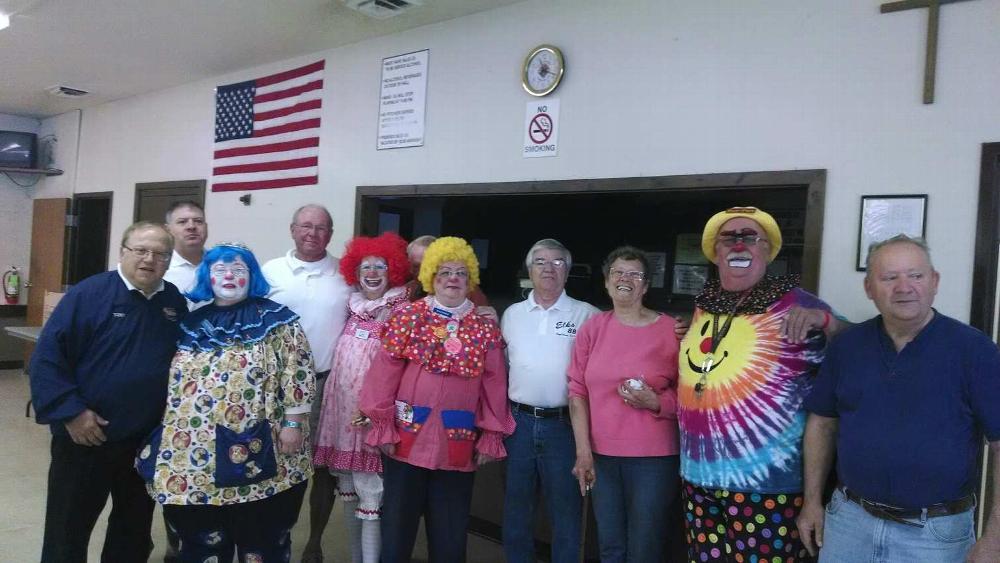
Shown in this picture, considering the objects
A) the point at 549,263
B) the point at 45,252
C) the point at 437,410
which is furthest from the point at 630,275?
the point at 45,252

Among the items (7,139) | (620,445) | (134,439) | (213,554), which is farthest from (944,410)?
(7,139)

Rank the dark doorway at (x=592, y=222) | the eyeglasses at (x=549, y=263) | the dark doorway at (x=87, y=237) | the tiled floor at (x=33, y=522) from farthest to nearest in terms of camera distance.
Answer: the dark doorway at (x=87, y=237) → the tiled floor at (x=33, y=522) → the dark doorway at (x=592, y=222) → the eyeglasses at (x=549, y=263)

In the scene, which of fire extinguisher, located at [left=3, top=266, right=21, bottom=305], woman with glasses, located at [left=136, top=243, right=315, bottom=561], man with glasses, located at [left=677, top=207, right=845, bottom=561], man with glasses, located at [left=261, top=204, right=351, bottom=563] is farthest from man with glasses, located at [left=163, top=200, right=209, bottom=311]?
fire extinguisher, located at [left=3, top=266, right=21, bottom=305]

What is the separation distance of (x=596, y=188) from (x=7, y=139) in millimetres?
7245

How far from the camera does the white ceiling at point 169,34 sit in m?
3.79

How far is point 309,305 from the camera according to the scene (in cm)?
304

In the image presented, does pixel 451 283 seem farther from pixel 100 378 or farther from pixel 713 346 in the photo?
pixel 100 378

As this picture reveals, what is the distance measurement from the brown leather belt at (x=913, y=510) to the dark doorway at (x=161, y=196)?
497 centimetres

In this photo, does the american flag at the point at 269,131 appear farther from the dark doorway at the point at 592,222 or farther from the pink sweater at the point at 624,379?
the pink sweater at the point at 624,379

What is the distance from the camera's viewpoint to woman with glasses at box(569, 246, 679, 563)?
2.32 metres

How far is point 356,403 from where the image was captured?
2.86m

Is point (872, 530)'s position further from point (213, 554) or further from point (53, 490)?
point (53, 490)

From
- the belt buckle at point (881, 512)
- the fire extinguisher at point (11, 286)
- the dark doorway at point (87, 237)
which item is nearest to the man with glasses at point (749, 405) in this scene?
the belt buckle at point (881, 512)

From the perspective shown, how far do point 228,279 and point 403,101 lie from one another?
1938 mm
